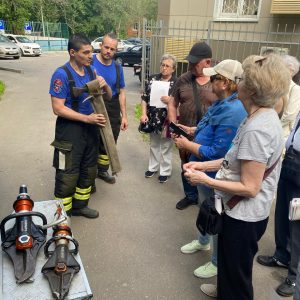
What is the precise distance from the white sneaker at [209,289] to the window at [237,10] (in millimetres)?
7392

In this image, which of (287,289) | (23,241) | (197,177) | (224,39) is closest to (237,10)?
(224,39)

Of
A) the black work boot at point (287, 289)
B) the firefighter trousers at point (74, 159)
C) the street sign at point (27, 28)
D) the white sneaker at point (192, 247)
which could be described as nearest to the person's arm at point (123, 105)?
the firefighter trousers at point (74, 159)

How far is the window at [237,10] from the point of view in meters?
8.19

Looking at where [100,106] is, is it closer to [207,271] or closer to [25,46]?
[207,271]

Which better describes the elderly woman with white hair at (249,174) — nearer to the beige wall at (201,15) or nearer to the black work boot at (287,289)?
the black work boot at (287,289)

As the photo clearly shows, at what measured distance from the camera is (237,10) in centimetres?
840

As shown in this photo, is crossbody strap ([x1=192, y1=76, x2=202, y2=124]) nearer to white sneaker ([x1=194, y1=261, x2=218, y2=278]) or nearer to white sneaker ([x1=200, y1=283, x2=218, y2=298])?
white sneaker ([x1=194, y1=261, x2=218, y2=278])

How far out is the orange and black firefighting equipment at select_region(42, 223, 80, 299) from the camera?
1.69m

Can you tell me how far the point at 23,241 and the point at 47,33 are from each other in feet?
123

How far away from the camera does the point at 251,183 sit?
1803mm

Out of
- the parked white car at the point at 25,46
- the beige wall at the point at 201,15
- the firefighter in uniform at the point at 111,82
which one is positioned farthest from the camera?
the parked white car at the point at 25,46

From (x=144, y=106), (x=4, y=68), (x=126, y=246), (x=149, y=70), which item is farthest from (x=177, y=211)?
(x=4, y=68)

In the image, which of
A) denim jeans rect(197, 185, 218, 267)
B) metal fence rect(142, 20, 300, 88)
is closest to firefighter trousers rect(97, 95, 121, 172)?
denim jeans rect(197, 185, 218, 267)

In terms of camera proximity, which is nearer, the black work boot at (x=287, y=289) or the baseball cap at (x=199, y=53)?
the black work boot at (x=287, y=289)
